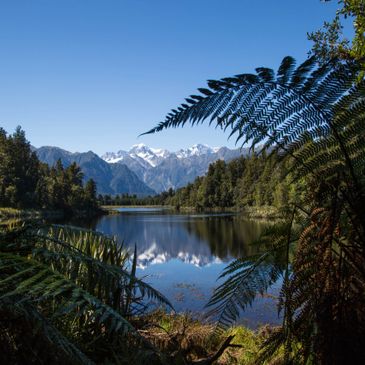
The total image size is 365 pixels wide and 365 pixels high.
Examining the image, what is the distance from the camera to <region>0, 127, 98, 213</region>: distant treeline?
66812 millimetres

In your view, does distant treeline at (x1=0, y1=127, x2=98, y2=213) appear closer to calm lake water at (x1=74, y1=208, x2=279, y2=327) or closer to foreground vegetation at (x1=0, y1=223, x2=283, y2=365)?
calm lake water at (x1=74, y1=208, x2=279, y2=327)

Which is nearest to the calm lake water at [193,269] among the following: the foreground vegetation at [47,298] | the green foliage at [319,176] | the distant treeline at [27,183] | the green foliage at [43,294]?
the foreground vegetation at [47,298]

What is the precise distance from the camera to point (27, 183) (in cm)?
7306

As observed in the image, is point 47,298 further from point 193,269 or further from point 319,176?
point 193,269

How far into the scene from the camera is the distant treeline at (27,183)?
2630 inches

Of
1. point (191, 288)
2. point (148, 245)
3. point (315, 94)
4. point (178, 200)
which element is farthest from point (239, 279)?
point (178, 200)

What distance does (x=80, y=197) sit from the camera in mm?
95000

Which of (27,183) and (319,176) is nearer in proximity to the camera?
(319,176)

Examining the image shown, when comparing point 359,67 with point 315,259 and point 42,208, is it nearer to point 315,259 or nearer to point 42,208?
point 315,259

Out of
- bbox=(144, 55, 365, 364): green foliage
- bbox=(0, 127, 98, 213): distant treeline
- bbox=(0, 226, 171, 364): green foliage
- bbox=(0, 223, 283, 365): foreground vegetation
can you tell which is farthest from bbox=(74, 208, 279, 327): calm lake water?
bbox=(0, 127, 98, 213): distant treeline

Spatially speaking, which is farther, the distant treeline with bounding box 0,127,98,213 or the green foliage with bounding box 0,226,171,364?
the distant treeline with bounding box 0,127,98,213

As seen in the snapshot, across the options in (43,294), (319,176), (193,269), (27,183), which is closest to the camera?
(43,294)

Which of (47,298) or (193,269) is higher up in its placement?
(47,298)

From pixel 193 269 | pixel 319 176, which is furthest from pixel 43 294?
pixel 193 269
